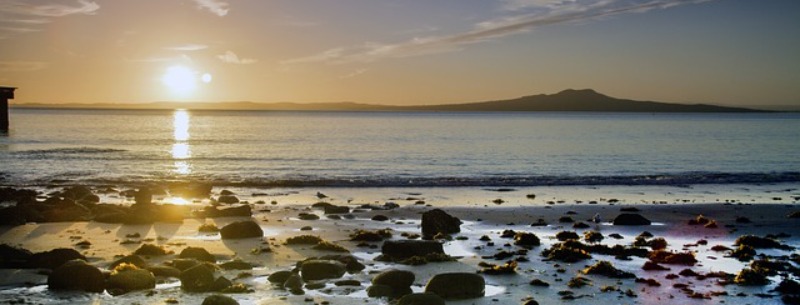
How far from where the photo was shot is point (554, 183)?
40281 mm

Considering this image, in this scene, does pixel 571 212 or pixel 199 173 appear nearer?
pixel 571 212

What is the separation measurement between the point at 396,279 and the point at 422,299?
5.23 ft

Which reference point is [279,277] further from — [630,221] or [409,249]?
[630,221]

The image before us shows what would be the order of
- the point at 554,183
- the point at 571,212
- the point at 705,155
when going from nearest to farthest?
the point at 571,212 < the point at 554,183 < the point at 705,155

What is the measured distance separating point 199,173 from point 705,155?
44.2 m

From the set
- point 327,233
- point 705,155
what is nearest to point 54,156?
point 327,233

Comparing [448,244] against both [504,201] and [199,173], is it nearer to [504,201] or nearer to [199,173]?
[504,201]

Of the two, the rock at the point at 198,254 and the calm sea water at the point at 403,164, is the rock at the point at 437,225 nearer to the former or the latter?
the rock at the point at 198,254

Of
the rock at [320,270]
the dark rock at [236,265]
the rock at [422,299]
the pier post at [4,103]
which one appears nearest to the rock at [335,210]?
the dark rock at [236,265]

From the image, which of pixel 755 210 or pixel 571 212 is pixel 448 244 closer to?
pixel 571 212

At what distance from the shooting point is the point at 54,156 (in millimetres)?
58219

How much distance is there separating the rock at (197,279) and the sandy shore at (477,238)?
20 cm

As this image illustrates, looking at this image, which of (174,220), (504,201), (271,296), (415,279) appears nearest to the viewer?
(271,296)

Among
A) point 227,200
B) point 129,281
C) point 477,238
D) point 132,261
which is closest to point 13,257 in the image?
point 132,261
